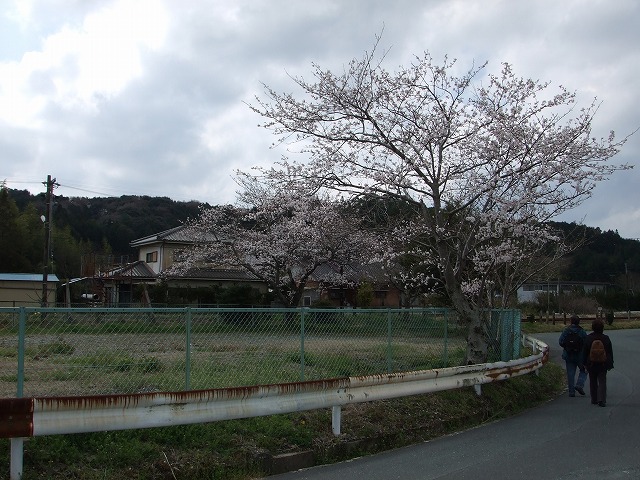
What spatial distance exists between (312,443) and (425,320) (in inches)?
184

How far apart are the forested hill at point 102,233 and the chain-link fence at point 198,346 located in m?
48.5

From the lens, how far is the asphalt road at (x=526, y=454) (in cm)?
630

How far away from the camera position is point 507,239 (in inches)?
500

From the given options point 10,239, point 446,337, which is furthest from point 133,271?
point 446,337

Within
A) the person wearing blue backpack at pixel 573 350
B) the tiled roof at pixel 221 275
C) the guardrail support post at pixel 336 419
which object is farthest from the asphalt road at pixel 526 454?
the tiled roof at pixel 221 275

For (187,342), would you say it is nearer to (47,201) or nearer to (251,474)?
(251,474)

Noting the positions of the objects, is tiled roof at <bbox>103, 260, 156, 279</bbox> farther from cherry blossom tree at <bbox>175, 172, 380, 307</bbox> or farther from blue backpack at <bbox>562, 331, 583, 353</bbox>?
blue backpack at <bbox>562, 331, 583, 353</bbox>

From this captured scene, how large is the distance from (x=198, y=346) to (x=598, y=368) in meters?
7.10

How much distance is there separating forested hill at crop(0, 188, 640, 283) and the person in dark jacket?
5096cm

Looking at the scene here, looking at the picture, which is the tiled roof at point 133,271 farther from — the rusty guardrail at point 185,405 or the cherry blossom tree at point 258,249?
the rusty guardrail at point 185,405

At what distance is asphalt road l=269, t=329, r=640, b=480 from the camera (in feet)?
20.7

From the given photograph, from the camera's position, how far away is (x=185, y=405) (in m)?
6.30

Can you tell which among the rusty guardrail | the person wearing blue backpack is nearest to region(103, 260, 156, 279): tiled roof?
the person wearing blue backpack

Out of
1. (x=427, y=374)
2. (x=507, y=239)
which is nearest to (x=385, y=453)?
(x=427, y=374)
